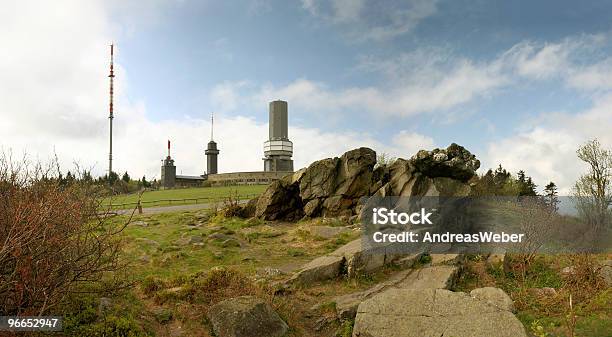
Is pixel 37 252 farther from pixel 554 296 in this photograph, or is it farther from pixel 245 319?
pixel 554 296

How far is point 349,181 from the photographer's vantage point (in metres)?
28.8

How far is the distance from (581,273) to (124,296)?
15.1 metres

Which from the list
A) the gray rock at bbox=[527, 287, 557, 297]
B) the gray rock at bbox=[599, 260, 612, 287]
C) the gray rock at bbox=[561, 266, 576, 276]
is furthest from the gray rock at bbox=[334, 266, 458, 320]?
the gray rock at bbox=[599, 260, 612, 287]

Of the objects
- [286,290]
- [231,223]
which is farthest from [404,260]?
[231,223]

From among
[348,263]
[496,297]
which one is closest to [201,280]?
[348,263]

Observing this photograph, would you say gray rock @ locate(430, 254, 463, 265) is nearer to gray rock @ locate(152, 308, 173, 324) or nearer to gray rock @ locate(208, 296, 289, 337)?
gray rock @ locate(208, 296, 289, 337)

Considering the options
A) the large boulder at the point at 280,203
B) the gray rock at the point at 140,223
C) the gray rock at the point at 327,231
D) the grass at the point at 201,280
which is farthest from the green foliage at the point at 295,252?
the gray rock at the point at 140,223

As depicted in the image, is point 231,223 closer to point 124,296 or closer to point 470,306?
point 124,296

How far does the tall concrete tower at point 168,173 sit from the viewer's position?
89.6 metres

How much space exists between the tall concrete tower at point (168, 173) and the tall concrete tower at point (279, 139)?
22.4 m

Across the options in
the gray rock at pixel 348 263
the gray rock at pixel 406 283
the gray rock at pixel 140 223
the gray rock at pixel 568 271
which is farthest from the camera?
the gray rock at pixel 140 223

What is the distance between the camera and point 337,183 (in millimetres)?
29328

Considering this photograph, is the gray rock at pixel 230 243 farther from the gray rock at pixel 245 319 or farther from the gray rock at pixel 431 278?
the gray rock at pixel 245 319

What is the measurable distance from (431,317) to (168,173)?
288ft
